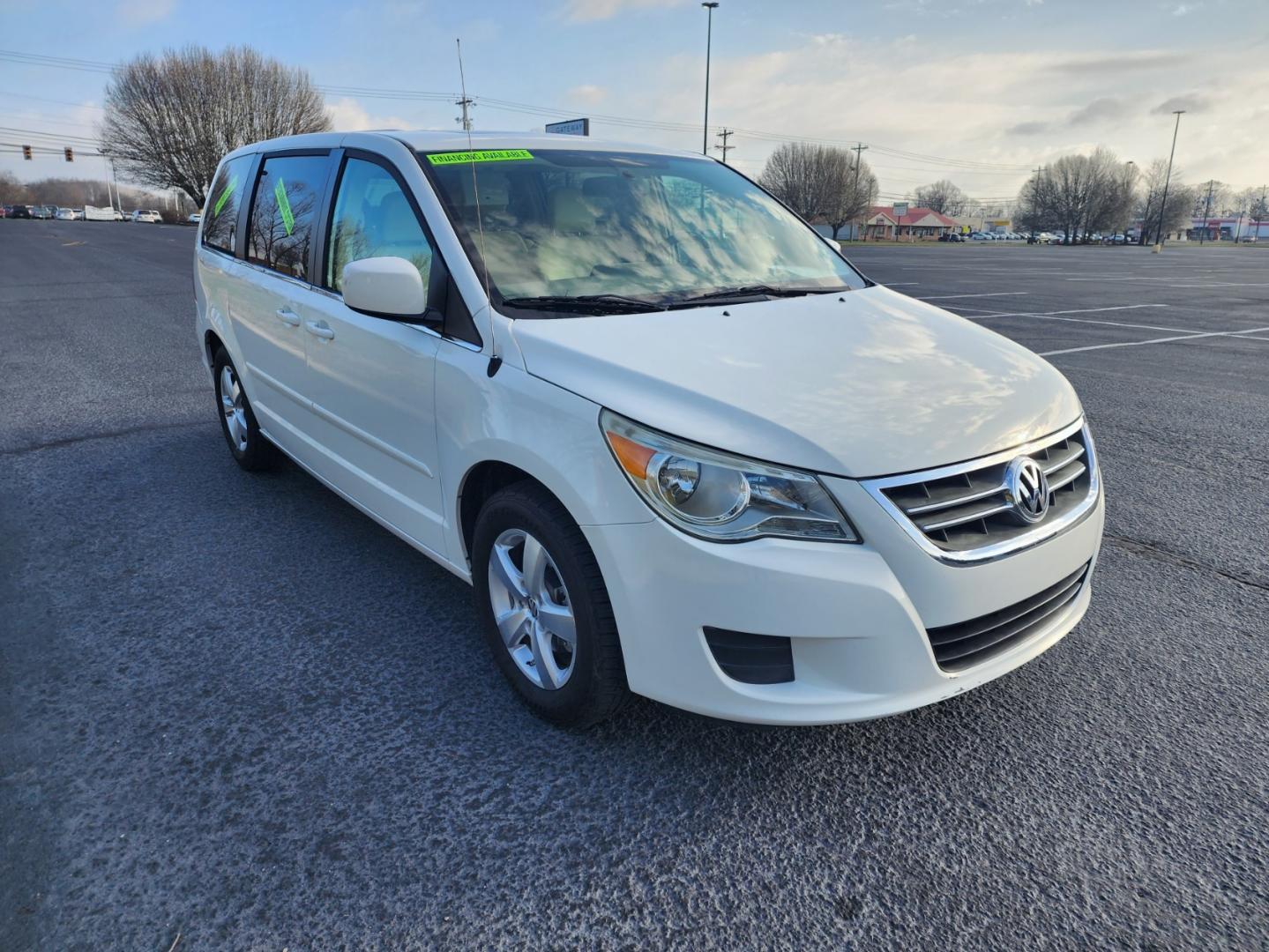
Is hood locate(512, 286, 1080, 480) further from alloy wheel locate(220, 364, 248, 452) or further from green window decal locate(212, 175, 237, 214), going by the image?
green window decal locate(212, 175, 237, 214)

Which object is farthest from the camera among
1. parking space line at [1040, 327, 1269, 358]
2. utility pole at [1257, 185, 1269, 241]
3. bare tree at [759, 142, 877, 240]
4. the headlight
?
utility pole at [1257, 185, 1269, 241]

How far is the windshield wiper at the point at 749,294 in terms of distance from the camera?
2.94 metres

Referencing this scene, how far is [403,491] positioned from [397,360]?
489 millimetres

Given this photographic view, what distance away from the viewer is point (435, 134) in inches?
134

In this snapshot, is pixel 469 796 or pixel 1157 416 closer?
pixel 469 796

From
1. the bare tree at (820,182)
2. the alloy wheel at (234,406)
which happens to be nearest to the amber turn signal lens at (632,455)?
the alloy wheel at (234,406)

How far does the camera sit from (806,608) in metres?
2.04

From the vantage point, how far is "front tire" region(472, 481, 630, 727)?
2.30 m

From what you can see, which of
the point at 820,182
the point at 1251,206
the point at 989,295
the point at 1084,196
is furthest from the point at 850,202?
the point at 1251,206

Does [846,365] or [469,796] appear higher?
[846,365]

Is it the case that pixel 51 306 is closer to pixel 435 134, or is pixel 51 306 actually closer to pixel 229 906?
pixel 435 134

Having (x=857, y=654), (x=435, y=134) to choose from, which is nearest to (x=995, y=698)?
(x=857, y=654)

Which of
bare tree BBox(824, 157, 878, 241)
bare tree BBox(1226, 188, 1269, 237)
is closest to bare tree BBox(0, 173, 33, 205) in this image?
bare tree BBox(824, 157, 878, 241)

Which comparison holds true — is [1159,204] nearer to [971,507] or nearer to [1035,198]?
[1035,198]
